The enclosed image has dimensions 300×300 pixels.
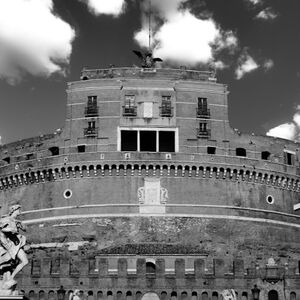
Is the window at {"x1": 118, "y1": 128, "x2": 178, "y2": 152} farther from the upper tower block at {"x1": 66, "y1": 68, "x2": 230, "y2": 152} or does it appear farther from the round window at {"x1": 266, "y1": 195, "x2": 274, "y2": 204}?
the round window at {"x1": 266, "y1": 195, "x2": 274, "y2": 204}

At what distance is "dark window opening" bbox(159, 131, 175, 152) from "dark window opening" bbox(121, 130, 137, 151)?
6.77 ft

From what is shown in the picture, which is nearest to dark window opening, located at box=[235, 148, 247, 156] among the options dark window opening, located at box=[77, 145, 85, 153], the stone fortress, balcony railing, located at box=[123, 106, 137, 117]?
the stone fortress

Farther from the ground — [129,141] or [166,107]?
[166,107]

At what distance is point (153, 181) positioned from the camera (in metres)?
51.7

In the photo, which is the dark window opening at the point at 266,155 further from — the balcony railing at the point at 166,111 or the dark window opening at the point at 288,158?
the balcony railing at the point at 166,111

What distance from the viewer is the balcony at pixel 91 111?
Answer: 5344 cm

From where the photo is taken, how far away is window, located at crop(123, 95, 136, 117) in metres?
53.1

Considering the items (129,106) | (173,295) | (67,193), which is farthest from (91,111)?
(173,295)

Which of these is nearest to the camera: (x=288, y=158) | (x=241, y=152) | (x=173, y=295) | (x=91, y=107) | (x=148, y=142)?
(x=173, y=295)

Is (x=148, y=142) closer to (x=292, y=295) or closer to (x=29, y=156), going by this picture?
(x=29, y=156)

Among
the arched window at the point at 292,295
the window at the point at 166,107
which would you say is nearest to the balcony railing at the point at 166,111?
the window at the point at 166,107

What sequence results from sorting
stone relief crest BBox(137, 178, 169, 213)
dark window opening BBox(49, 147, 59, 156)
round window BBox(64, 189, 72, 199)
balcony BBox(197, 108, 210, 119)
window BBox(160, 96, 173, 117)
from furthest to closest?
dark window opening BBox(49, 147, 59, 156) < balcony BBox(197, 108, 210, 119) < window BBox(160, 96, 173, 117) < round window BBox(64, 189, 72, 199) < stone relief crest BBox(137, 178, 169, 213)

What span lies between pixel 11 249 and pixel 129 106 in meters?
35.2

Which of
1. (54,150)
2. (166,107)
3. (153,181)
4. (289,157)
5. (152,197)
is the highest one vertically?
(166,107)
